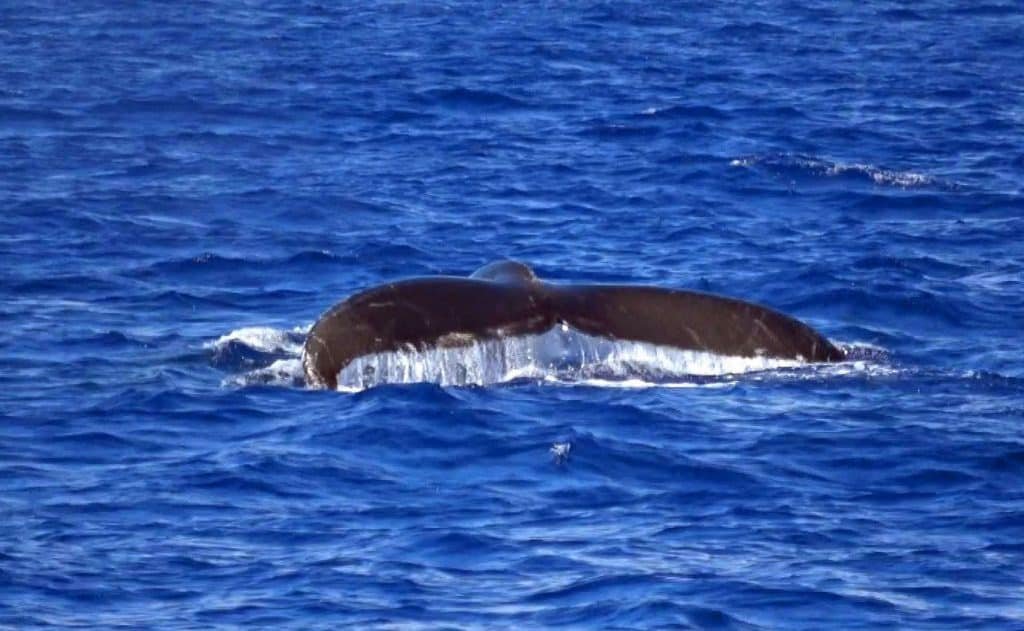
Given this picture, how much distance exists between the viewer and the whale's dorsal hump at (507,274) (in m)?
12.4

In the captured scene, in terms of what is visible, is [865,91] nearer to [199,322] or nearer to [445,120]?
[445,120]

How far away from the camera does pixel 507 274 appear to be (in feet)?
41.1

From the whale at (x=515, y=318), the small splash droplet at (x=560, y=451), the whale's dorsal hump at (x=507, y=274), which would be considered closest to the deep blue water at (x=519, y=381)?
the small splash droplet at (x=560, y=451)

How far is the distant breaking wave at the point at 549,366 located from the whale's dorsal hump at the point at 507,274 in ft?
1.19

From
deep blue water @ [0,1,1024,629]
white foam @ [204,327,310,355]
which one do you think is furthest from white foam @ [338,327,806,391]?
white foam @ [204,327,310,355]

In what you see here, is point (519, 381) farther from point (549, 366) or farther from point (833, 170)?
point (833, 170)

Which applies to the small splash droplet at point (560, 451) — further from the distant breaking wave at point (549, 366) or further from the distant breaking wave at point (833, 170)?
the distant breaking wave at point (833, 170)

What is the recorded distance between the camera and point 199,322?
15.2m

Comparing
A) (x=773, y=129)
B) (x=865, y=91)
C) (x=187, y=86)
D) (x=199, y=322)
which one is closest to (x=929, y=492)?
(x=199, y=322)

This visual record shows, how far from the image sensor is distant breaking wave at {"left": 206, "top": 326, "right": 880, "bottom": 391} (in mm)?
12234

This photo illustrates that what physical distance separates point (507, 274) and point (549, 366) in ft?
2.10

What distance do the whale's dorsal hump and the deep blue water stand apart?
63 centimetres

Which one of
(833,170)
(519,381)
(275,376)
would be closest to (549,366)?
(519,381)

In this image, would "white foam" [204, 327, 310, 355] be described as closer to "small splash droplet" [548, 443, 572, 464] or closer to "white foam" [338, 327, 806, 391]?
"white foam" [338, 327, 806, 391]
